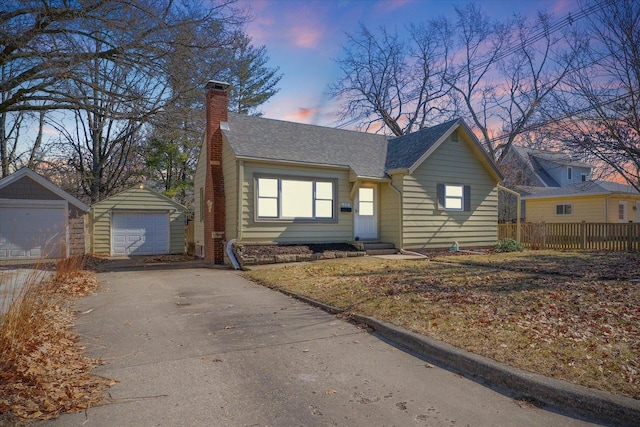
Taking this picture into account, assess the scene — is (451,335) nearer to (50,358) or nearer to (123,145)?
(50,358)

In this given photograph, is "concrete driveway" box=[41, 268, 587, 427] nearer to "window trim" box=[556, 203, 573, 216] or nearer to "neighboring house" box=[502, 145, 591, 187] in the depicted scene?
"window trim" box=[556, 203, 573, 216]

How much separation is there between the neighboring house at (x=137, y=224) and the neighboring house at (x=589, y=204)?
1016 inches

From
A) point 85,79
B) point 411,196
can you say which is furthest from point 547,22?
point 85,79

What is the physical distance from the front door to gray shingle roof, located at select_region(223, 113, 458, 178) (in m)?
0.93

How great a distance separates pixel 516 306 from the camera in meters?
6.69

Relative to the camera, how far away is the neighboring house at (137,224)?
818 inches

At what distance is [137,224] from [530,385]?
21146 mm

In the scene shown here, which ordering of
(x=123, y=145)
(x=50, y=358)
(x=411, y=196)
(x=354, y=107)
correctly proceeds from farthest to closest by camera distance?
1. (x=354, y=107)
2. (x=123, y=145)
3. (x=411, y=196)
4. (x=50, y=358)

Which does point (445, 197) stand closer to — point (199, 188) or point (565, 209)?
point (199, 188)

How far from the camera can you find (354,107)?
3447cm

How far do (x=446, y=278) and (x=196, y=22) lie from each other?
8.84 meters

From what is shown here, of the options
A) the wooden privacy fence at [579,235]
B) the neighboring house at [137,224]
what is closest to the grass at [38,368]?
the neighboring house at [137,224]

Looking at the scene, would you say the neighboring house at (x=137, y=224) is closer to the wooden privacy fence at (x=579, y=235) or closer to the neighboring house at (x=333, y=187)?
the neighboring house at (x=333, y=187)

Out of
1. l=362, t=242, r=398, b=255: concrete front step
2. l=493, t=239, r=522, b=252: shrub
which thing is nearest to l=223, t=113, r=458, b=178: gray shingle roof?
l=362, t=242, r=398, b=255: concrete front step
